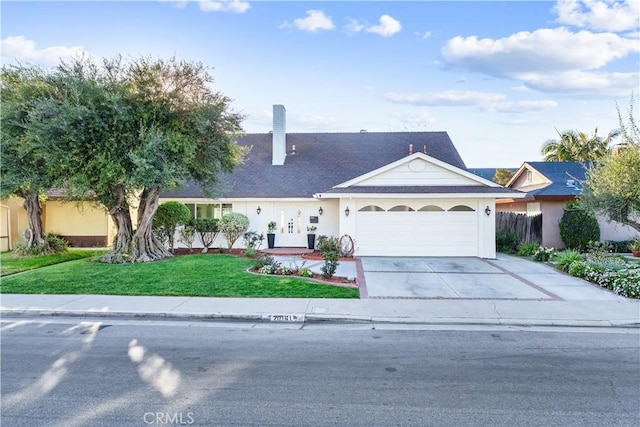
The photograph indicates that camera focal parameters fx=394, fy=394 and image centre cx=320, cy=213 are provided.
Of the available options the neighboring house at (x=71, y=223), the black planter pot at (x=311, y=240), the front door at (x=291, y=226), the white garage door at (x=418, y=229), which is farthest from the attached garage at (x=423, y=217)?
the neighboring house at (x=71, y=223)

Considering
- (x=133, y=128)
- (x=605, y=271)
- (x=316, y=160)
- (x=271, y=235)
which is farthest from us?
(x=316, y=160)

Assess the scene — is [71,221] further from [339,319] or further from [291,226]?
[339,319]

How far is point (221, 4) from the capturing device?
41.1 ft

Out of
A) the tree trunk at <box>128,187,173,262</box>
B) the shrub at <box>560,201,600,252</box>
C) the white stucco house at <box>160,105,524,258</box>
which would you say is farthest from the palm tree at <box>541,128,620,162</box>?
the tree trunk at <box>128,187,173,262</box>

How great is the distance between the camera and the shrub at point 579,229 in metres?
16.4

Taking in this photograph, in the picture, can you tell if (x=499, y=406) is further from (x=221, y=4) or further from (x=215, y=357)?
(x=221, y=4)

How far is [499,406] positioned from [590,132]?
1413 inches

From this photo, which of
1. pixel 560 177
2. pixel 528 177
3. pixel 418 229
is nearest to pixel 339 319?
pixel 418 229

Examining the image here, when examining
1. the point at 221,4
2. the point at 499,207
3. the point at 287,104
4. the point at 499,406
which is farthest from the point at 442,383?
the point at 499,207

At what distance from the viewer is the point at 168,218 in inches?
642

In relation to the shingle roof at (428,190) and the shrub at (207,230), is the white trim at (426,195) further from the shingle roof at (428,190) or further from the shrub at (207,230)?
the shrub at (207,230)

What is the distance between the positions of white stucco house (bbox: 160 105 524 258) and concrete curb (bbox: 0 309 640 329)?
769cm

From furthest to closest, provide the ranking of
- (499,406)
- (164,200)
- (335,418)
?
(164,200)
(499,406)
(335,418)

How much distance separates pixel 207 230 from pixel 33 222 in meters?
6.73
